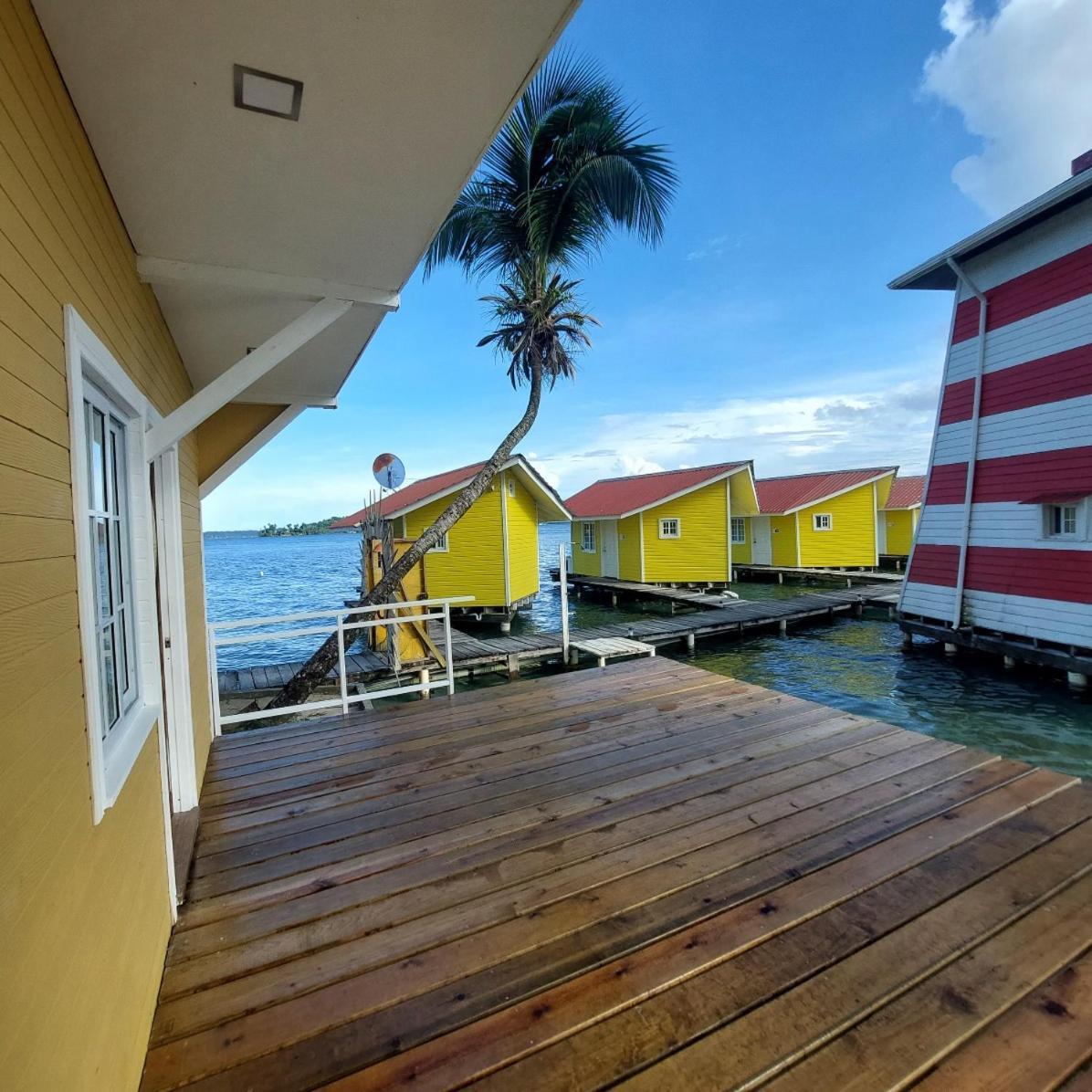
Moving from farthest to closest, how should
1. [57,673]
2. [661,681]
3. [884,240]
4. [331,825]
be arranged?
[884,240] < [661,681] < [331,825] < [57,673]

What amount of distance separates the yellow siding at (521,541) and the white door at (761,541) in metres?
10.5

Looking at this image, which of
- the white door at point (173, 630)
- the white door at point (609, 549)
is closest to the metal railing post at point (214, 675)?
the white door at point (173, 630)

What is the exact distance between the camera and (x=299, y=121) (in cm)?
148

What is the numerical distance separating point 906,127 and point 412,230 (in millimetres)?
14413

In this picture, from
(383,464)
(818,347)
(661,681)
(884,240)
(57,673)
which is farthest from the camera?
(818,347)

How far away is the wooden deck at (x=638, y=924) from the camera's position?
1.41 metres

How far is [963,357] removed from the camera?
30.7ft

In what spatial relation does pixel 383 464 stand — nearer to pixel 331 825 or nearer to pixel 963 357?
pixel 331 825

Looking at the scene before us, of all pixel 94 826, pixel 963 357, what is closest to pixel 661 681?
pixel 94 826

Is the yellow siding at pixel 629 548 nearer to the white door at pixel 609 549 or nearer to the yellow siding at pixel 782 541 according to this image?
the white door at pixel 609 549

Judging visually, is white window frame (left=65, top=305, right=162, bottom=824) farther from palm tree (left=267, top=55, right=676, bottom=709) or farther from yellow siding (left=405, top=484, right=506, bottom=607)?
yellow siding (left=405, top=484, right=506, bottom=607)

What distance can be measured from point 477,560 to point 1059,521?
35.2 ft

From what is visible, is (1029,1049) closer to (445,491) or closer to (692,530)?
(445,491)

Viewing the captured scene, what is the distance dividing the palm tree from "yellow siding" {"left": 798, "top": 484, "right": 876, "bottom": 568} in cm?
1434
